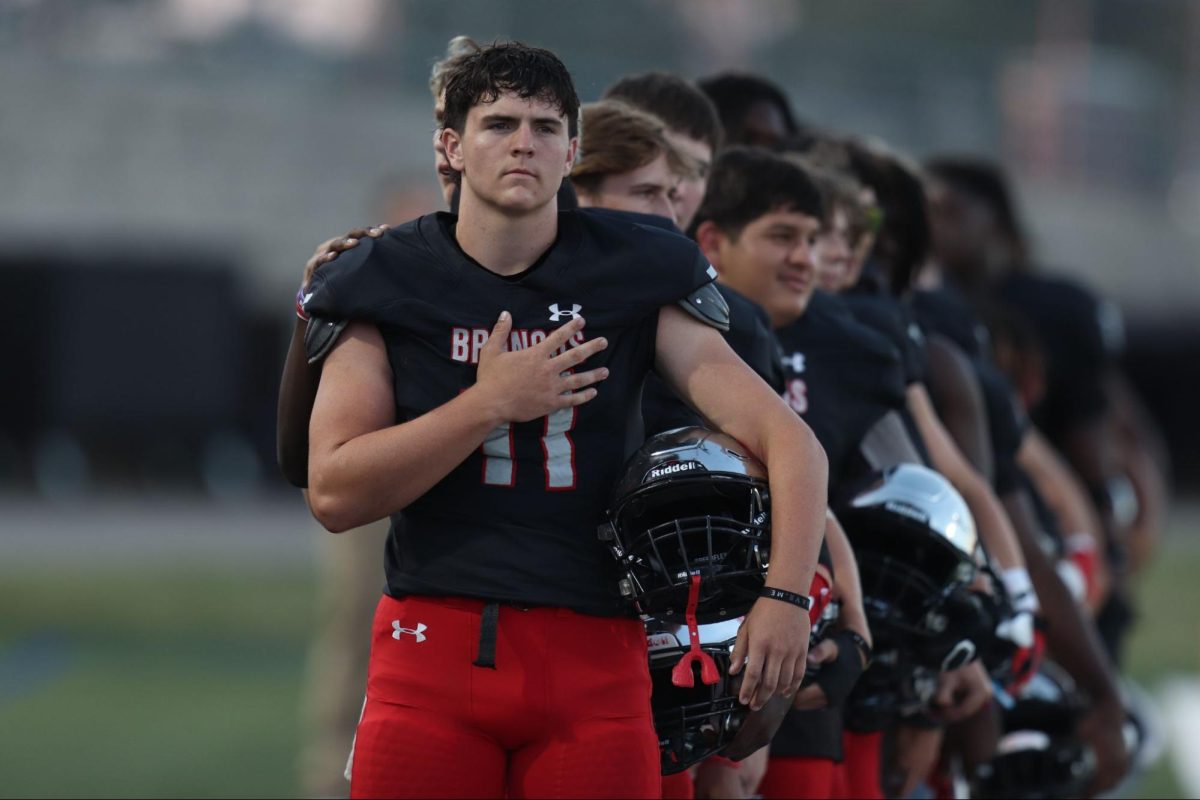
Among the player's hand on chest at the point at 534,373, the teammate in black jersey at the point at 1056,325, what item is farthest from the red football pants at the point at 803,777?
the teammate in black jersey at the point at 1056,325

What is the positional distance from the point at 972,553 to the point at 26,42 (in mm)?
18113

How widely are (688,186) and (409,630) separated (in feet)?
5.00

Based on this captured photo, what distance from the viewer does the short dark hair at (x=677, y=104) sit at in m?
5.08

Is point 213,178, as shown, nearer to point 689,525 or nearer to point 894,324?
point 894,324

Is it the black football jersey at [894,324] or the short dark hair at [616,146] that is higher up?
the short dark hair at [616,146]

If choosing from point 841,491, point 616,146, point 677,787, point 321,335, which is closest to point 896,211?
point 841,491

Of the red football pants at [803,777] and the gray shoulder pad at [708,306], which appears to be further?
the red football pants at [803,777]

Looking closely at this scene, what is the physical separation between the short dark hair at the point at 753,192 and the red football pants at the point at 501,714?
1.50 meters

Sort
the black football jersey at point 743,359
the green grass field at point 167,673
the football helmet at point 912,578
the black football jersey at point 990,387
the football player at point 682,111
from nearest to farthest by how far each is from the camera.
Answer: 1. the black football jersey at point 743,359
2. the football helmet at point 912,578
3. the football player at point 682,111
4. the black football jersey at point 990,387
5. the green grass field at point 167,673

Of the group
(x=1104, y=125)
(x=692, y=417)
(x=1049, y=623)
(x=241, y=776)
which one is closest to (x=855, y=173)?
(x=1049, y=623)

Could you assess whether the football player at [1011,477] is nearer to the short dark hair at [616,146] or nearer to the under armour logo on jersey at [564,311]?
the short dark hair at [616,146]

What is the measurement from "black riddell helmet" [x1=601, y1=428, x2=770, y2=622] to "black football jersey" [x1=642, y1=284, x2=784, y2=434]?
1.23 feet

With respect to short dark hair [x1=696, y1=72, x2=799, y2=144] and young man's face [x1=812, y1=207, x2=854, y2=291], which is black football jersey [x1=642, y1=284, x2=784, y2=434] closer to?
young man's face [x1=812, y1=207, x2=854, y2=291]

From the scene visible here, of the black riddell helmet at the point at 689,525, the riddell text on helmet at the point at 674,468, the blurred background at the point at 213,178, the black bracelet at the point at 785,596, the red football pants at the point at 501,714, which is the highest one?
the blurred background at the point at 213,178
